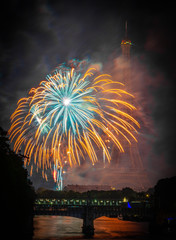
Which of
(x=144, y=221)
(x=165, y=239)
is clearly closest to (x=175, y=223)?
(x=165, y=239)

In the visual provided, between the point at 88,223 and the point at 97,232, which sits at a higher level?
the point at 88,223

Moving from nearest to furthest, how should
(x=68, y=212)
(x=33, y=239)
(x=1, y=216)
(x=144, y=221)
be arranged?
(x=1, y=216)
(x=33, y=239)
(x=68, y=212)
(x=144, y=221)

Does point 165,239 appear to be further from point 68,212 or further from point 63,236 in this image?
point 68,212

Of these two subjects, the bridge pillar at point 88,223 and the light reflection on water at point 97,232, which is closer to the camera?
the light reflection on water at point 97,232

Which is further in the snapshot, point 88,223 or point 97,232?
point 88,223

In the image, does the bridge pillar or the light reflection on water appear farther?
the bridge pillar

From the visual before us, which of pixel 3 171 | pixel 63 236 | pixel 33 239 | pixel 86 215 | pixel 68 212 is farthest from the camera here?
pixel 68 212

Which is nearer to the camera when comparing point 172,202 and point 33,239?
point 33,239


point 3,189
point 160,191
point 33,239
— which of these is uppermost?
point 160,191
